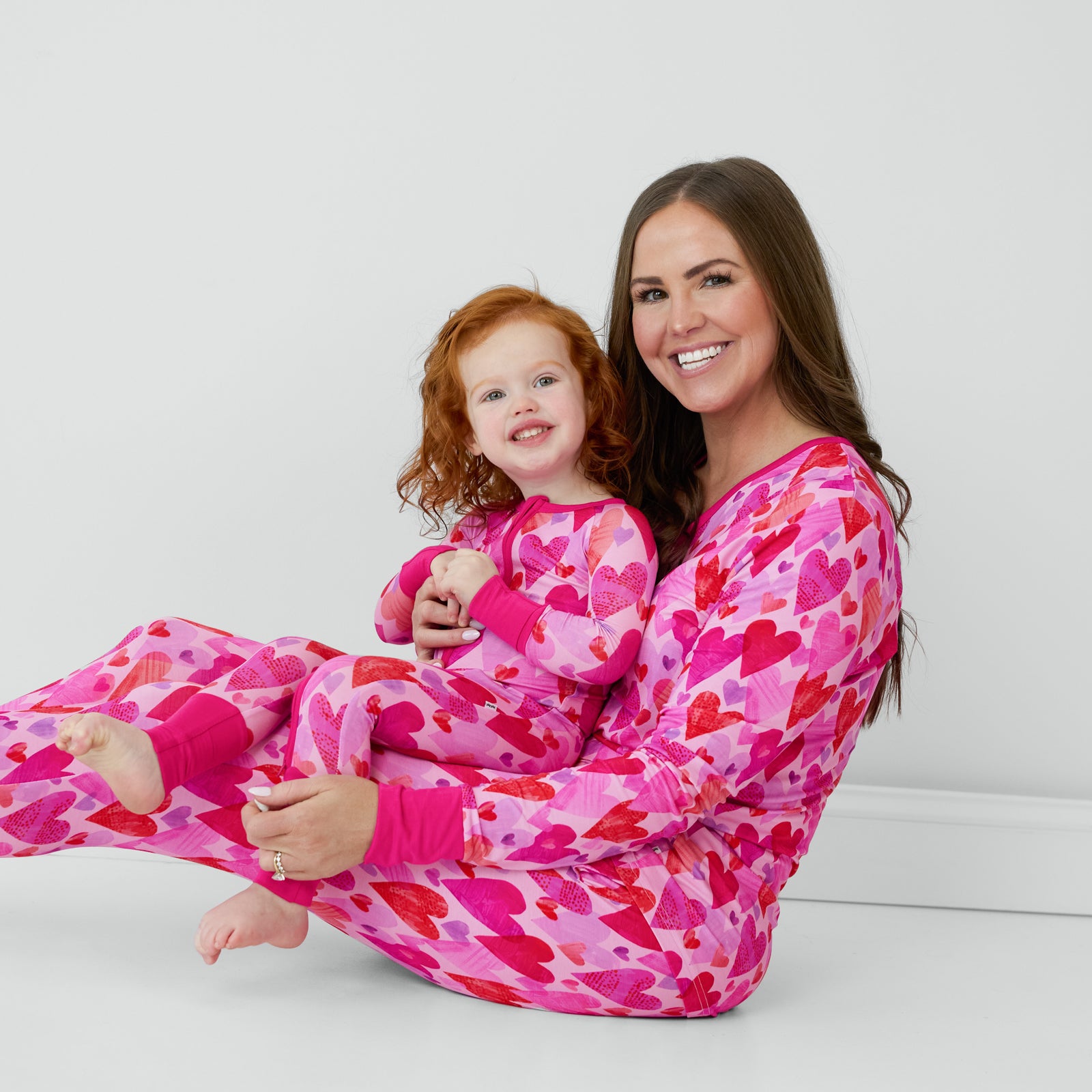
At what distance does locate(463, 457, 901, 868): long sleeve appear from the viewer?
1.68m

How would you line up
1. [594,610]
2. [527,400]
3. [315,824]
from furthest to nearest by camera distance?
[527,400] < [594,610] < [315,824]

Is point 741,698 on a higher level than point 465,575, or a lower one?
lower

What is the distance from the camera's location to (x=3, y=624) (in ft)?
9.86

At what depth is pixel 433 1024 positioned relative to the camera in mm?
1784

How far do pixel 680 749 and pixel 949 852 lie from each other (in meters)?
1.46

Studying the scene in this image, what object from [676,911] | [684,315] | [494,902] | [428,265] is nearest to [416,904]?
[494,902]

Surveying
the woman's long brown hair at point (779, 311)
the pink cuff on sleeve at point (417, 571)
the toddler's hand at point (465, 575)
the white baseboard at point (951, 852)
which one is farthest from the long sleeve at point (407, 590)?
the white baseboard at point (951, 852)

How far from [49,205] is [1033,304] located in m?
2.26

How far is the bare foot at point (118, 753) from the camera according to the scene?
1661 mm

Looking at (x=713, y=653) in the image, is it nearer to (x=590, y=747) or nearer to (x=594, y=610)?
(x=594, y=610)

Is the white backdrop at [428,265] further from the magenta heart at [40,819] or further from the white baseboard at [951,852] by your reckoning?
the magenta heart at [40,819]

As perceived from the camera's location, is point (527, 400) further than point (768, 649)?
Yes

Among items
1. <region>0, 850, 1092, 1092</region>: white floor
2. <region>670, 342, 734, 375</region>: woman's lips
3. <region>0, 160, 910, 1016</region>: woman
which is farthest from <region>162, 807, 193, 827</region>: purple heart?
→ <region>670, 342, 734, 375</region>: woman's lips

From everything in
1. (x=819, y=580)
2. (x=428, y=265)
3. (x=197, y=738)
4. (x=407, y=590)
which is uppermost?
(x=428, y=265)
